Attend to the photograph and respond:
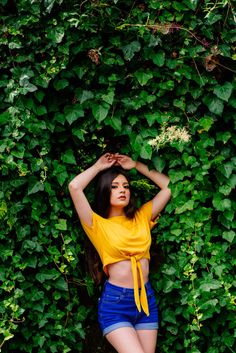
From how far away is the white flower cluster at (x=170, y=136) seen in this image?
346 cm

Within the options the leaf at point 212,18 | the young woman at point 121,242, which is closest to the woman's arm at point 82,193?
the young woman at point 121,242

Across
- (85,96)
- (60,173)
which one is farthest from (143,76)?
(60,173)

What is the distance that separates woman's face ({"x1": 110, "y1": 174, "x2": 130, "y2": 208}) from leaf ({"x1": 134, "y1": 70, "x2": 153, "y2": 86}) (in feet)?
1.97

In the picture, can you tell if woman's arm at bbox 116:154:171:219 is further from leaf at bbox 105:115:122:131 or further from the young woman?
leaf at bbox 105:115:122:131

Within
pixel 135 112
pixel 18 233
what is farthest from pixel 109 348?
pixel 135 112

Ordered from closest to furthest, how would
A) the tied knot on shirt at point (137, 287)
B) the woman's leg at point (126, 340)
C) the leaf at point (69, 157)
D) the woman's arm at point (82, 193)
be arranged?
1. the woman's leg at point (126, 340)
2. the tied knot on shirt at point (137, 287)
3. the woman's arm at point (82, 193)
4. the leaf at point (69, 157)

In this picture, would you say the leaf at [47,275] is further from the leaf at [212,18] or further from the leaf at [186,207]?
the leaf at [212,18]

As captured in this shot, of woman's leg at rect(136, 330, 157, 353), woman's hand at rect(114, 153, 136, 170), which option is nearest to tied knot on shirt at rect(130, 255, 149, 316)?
woman's leg at rect(136, 330, 157, 353)

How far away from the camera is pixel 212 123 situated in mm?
3438

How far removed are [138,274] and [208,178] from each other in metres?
0.76

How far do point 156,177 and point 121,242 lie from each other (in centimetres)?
50

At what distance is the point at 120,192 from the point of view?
11.4 ft

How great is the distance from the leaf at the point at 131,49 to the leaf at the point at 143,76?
113mm

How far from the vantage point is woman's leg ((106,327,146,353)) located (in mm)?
3191
